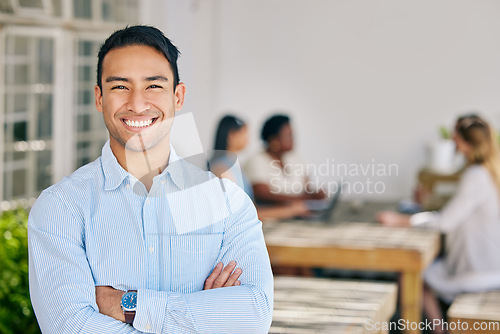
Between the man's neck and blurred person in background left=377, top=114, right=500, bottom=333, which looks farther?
blurred person in background left=377, top=114, right=500, bottom=333

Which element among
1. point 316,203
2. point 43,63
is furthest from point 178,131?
point 43,63

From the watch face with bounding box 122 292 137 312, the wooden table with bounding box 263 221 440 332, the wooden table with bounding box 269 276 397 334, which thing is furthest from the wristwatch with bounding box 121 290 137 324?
the wooden table with bounding box 263 221 440 332

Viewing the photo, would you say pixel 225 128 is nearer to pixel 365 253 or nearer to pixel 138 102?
pixel 365 253

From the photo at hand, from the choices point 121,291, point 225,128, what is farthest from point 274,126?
point 121,291

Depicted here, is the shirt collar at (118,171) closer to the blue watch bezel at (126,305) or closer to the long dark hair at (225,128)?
the blue watch bezel at (126,305)

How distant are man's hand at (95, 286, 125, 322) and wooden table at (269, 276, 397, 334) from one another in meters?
0.95

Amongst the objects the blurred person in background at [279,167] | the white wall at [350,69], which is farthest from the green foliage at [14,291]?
the white wall at [350,69]

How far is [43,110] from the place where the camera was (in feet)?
18.8

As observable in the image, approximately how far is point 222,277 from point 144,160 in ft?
1.05

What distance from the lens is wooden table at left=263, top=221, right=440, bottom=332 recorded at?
4.01 m

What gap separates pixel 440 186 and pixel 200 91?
100 inches

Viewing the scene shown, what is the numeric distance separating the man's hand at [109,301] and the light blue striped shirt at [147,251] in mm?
15

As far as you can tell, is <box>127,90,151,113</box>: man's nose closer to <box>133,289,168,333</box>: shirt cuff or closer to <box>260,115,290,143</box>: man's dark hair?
<box>133,289,168,333</box>: shirt cuff

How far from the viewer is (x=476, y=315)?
11.5 feet
